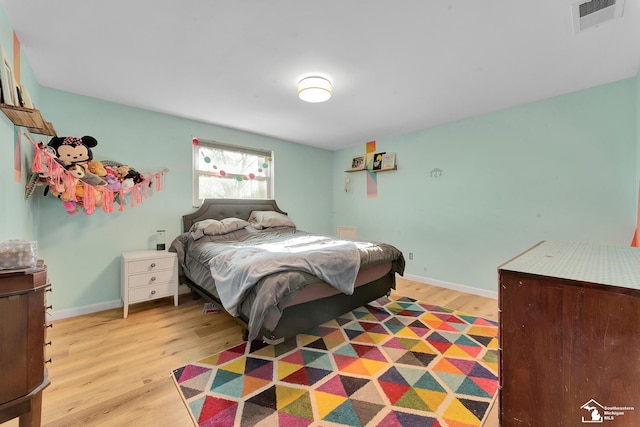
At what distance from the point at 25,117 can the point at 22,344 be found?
1.51 m

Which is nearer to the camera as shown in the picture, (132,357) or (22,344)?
(22,344)

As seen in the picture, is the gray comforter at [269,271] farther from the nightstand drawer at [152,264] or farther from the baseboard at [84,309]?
the baseboard at [84,309]

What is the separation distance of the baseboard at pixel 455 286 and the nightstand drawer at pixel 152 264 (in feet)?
10.4

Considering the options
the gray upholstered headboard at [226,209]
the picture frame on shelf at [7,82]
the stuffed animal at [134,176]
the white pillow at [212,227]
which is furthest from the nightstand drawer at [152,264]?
the picture frame on shelf at [7,82]

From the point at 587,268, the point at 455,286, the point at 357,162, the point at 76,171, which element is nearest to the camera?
the point at 587,268

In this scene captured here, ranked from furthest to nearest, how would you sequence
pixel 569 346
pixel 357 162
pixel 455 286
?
pixel 357 162 < pixel 455 286 < pixel 569 346

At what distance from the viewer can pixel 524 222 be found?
293 cm

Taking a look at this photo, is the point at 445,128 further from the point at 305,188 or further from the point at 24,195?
the point at 24,195

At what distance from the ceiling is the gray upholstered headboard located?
4.00 ft

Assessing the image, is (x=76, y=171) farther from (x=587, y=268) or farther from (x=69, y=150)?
(x=587, y=268)

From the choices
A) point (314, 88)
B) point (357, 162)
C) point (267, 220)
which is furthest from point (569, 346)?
point (357, 162)

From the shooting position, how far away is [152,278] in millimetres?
2684

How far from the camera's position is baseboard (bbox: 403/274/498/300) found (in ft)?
10.3

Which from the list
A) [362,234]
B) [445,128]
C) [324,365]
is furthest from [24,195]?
[445,128]
